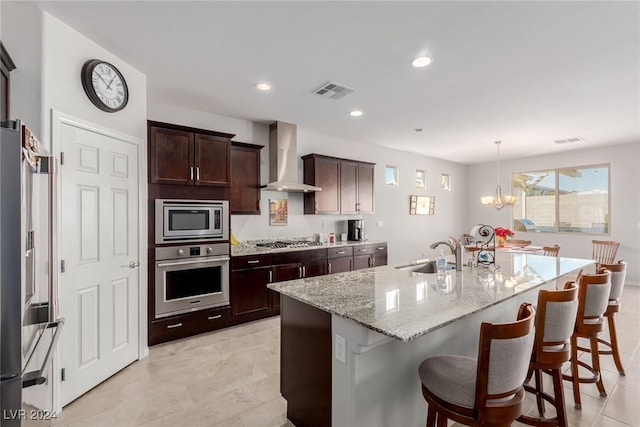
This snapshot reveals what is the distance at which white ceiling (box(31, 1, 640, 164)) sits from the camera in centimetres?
204

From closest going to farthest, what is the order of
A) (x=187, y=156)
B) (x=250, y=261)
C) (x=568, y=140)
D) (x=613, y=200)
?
(x=187, y=156), (x=250, y=261), (x=568, y=140), (x=613, y=200)

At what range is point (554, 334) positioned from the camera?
1.70 m

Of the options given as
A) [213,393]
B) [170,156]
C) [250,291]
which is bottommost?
[213,393]

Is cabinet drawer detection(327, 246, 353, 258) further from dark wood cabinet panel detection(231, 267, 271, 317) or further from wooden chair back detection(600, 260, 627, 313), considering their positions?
wooden chair back detection(600, 260, 627, 313)

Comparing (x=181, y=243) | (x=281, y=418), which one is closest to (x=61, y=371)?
(x=181, y=243)

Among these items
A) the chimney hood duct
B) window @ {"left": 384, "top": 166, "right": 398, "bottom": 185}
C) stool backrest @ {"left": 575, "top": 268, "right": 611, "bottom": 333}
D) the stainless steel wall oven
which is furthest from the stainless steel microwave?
window @ {"left": 384, "top": 166, "right": 398, "bottom": 185}

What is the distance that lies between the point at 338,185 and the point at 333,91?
1923 millimetres

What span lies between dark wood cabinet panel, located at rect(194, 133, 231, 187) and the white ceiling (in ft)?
1.74

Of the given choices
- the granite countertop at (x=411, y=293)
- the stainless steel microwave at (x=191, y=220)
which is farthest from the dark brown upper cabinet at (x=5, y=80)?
the granite countertop at (x=411, y=293)

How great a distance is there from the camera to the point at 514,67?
2775 millimetres

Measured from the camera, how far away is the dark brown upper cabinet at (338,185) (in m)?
4.81

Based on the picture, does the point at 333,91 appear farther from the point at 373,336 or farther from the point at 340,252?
the point at 373,336

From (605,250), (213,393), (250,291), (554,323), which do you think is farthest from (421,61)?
(605,250)

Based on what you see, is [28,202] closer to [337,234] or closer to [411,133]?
[337,234]
